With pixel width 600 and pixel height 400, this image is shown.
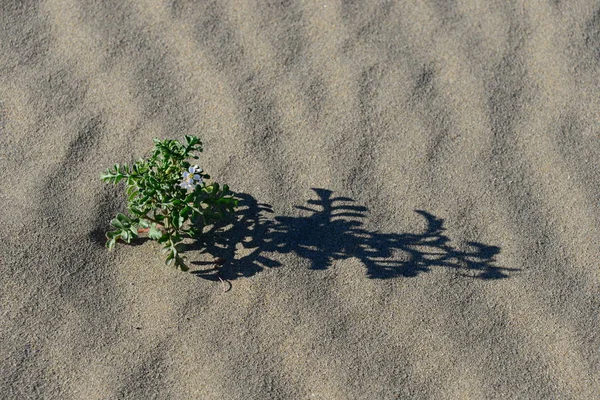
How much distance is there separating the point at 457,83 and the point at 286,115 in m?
0.74

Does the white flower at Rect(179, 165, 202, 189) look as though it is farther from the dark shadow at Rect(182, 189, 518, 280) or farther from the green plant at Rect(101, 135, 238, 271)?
the dark shadow at Rect(182, 189, 518, 280)

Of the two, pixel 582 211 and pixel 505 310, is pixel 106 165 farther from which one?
pixel 582 211

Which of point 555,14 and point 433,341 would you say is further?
point 555,14

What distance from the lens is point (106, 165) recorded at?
3.09 m

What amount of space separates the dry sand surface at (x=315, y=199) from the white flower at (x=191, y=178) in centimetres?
32

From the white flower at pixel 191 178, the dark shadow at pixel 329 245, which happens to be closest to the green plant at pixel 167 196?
the white flower at pixel 191 178

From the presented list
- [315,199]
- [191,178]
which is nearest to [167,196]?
[191,178]

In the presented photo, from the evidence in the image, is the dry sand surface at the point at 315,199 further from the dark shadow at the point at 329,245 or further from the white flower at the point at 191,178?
the white flower at the point at 191,178

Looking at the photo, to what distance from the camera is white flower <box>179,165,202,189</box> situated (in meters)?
2.64

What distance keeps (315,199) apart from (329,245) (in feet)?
0.68

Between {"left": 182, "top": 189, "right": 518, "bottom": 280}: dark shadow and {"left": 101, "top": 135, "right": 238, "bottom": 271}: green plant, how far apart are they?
0.15m

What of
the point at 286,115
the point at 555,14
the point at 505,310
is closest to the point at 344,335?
the point at 505,310

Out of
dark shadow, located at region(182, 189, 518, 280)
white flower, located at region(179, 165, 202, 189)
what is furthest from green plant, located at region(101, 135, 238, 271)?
dark shadow, located at region(182, 189, 518, 280)

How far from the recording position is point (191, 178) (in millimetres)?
2658
